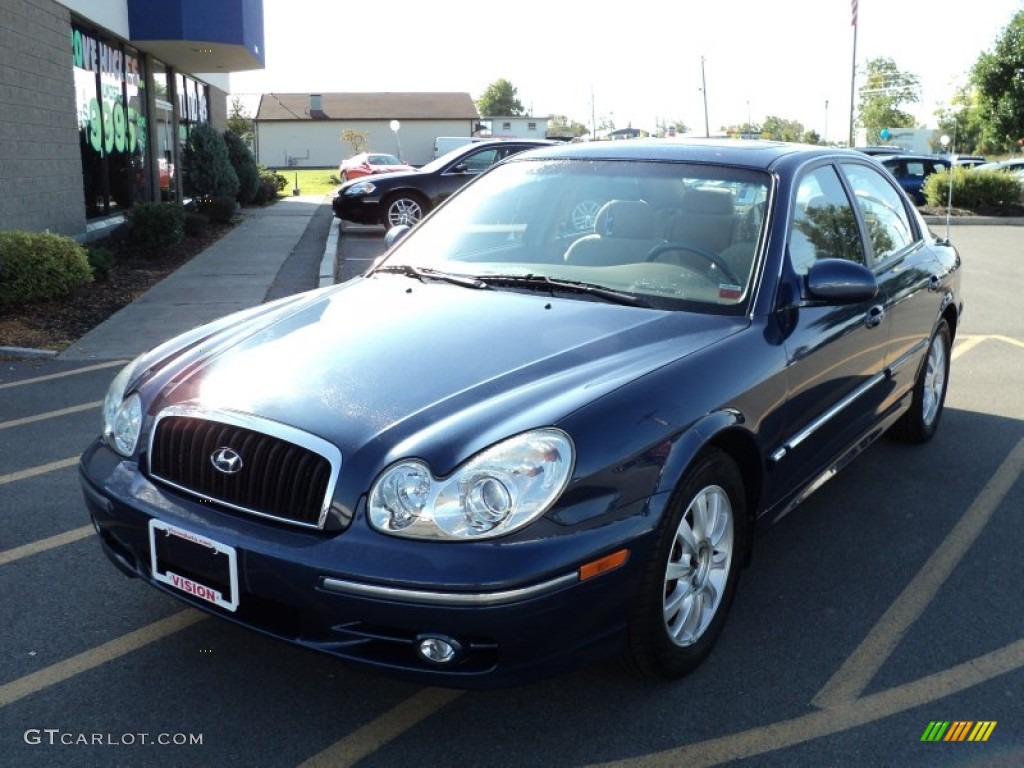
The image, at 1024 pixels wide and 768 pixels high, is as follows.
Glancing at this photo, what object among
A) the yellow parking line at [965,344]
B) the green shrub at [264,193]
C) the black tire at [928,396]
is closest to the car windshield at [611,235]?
the black tire at [928,396]

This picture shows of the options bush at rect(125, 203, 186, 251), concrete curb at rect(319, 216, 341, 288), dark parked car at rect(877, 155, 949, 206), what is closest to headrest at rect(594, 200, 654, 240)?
concrete curb at rect(319, 216, 341, 288)

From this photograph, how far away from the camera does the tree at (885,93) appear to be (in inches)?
3920

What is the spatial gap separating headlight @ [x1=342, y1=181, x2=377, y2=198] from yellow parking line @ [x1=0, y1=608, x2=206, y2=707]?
1401 centimetres

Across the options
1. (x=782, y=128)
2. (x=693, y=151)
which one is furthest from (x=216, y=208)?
(x=782, y=128)

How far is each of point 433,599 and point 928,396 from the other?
4080 mm

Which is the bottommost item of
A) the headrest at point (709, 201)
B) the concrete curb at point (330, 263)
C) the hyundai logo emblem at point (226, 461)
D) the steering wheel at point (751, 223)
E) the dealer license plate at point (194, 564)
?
the dealer license plate at point (194, 564)

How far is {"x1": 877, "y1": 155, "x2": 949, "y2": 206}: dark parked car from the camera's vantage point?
89.4 ft

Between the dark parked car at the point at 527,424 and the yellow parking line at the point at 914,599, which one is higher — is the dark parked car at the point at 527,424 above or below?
above

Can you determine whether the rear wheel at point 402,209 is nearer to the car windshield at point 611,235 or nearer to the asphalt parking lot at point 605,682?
the car windshield at point 611,235

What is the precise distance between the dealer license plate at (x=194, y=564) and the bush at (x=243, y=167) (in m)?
20.4

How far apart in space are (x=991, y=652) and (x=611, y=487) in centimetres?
165

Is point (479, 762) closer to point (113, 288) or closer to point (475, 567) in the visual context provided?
point (475, 567)

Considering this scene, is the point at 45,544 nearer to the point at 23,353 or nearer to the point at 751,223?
the point at 751,223

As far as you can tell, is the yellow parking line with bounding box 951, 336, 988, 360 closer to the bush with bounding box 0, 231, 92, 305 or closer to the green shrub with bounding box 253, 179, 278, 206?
the bush with bounding box 0, 231, 92, 305
